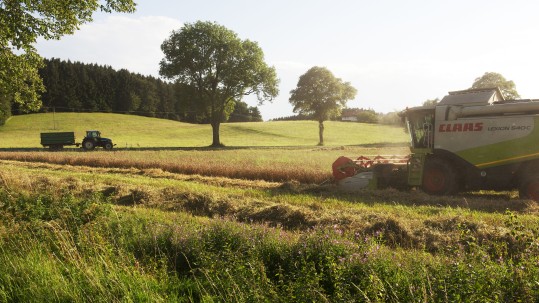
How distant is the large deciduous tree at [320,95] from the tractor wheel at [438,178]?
4477 cm

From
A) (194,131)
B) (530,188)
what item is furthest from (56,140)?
(530,188)

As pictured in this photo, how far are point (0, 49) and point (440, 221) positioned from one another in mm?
16258

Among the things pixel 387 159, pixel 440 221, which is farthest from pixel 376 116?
pixel 440 221

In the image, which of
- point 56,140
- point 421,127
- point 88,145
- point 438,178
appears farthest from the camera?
point 56,140

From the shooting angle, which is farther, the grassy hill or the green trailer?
the grassy hill

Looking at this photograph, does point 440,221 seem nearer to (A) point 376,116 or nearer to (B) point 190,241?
(B) point 190,241

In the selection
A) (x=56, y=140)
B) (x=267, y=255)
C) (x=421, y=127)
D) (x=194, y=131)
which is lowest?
(x=267, y=255)

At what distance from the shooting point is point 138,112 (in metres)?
98.1

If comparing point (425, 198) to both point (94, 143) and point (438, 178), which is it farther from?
point (94, 143)

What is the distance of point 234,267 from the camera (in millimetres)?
5340

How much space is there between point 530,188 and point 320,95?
4815 cm

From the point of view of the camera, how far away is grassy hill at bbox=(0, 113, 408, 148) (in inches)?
2290

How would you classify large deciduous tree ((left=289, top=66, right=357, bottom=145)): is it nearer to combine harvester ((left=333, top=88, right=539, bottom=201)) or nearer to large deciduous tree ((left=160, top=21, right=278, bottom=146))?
large deciduous tree ((left=160, top=21, right=278, bottom=146))

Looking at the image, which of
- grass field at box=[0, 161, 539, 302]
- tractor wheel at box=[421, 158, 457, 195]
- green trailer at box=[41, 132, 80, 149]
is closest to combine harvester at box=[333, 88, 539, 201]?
tractor wheel at box=[421, 158, 457, 195]
